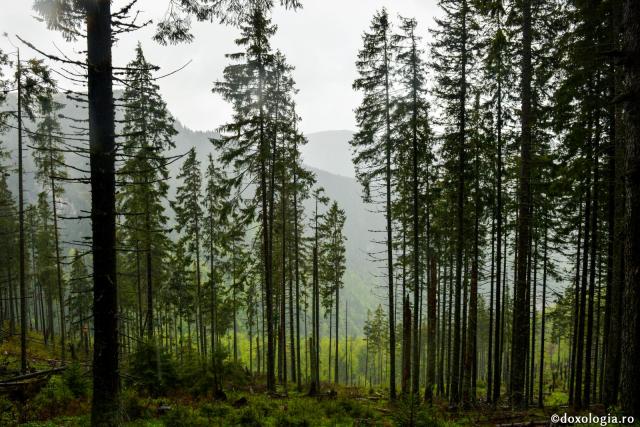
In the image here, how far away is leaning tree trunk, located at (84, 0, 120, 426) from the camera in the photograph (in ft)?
18.9

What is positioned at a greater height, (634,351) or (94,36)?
(94,36)

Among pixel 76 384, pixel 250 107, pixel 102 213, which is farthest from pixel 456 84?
pixel 76 384

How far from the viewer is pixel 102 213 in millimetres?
5824

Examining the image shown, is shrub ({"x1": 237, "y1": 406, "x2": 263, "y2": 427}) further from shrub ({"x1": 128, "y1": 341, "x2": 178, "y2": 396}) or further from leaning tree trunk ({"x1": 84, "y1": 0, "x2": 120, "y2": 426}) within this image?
shrub ({"x1": 128, "y1": 341, "x2": 178, "y2": 396})

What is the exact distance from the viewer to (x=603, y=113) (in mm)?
12484

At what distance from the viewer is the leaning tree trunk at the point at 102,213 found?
18.9ft

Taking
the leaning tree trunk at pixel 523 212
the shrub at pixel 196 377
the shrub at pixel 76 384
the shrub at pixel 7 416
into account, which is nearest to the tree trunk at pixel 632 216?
the leaning tree trunk at pixel 523 212

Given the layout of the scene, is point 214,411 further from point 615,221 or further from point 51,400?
point 615,221

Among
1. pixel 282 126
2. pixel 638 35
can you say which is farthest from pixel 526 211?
pixel 282 126

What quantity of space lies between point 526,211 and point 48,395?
1665cm

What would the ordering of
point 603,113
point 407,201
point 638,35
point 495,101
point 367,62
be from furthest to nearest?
point 407,201 < point 367,62 < point 495,101 < point 603,113 < point 638,35

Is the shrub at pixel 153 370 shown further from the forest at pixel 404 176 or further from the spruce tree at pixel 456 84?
the spruce tree at pixel 456 84

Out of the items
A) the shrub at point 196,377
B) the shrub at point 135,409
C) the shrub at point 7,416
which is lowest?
the shrub at point 196,377

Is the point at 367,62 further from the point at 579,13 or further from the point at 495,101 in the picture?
the point at 579,13
